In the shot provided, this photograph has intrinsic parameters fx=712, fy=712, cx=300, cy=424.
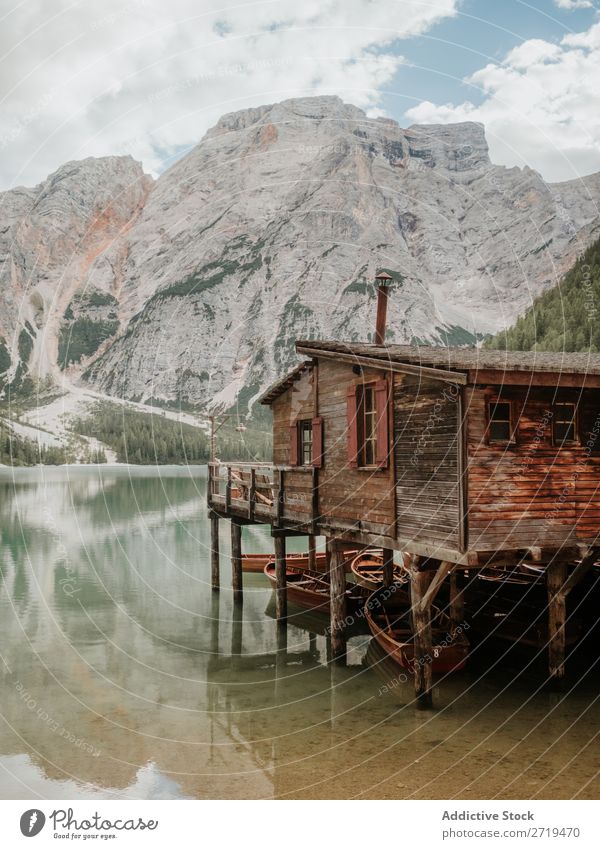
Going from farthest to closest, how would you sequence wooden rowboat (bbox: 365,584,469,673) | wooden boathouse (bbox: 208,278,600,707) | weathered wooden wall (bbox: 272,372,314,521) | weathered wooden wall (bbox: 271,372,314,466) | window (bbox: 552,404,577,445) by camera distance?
weathered wooden wall (bbox: 271,372,314,466) < weathered wooden wall (bbox: 272,372,314,521) < wooden rowboat (bbox: 365,584,469,673) < window (bbox: 552,404,577,445) < wooden boathouse (bbox: 208,278,600,707)

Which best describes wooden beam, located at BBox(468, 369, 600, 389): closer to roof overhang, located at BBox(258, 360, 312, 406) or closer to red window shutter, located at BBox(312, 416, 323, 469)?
red window shutter, located at BBox(312, 416, 323, 469)

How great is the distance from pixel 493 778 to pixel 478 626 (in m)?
7.83

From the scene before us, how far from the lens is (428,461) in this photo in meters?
16.0

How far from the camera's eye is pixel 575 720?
49.3 ft

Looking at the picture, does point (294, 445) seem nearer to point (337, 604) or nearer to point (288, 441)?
point (288, 441)

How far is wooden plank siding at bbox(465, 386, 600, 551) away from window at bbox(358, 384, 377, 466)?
3563 mm

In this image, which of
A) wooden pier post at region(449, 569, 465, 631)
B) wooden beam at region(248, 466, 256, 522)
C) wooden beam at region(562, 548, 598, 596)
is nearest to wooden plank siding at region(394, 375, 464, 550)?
wooden beam at region(562, 548, 598, 596)

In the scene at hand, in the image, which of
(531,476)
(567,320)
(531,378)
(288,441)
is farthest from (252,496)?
(567,320)

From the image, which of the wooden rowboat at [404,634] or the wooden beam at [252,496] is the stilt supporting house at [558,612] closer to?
the wooden rowboat at [404,634]

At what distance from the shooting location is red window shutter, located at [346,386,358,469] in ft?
59.8

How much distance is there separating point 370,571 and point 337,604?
334 inches

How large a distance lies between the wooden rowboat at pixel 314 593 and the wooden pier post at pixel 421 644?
6940mm
